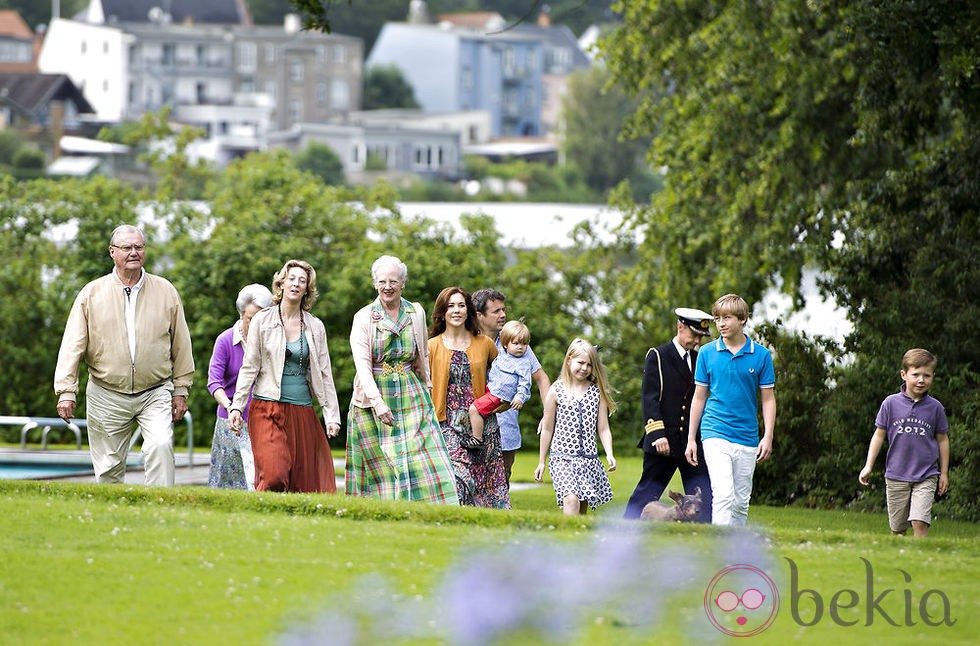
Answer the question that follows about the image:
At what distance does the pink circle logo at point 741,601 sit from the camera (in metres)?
8.37

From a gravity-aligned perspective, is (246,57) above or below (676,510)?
above

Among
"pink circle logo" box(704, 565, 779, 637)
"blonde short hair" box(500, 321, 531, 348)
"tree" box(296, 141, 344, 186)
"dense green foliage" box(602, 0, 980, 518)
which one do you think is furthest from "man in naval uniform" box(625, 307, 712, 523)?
"tree" box(296, 141, 344, 186)

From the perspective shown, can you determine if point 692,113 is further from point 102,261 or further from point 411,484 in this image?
point 411,484

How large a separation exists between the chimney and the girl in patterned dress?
483 ft

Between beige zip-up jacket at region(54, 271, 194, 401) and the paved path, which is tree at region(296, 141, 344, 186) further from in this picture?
beige zip-up jacket at region(54, 271, 194, 401)

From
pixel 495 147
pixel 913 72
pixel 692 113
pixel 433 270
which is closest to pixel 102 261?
pixel 433 270

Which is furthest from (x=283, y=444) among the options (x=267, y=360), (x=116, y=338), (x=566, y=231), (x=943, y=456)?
(x=566, y=231)

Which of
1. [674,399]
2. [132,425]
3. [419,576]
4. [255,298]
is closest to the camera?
[419,576]

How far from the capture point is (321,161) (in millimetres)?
122438

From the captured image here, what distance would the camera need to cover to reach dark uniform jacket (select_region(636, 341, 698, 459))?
1295cm

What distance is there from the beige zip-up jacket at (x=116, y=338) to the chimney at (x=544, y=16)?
148m

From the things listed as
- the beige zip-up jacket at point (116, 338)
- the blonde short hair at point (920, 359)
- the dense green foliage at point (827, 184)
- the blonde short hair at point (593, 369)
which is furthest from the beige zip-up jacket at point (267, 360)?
the dense green foliage at point (827, 184)

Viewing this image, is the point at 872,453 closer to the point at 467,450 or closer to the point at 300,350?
the point at 467,450

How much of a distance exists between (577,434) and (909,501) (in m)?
2.61
